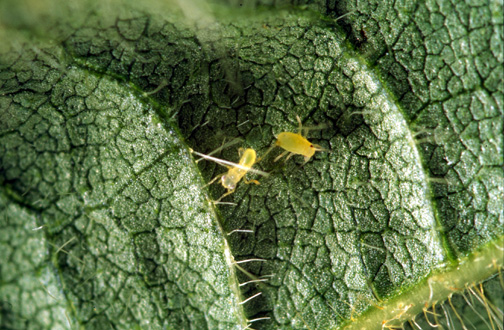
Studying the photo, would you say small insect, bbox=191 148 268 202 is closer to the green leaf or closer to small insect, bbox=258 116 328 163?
the green leaf

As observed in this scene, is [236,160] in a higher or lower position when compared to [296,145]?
higher

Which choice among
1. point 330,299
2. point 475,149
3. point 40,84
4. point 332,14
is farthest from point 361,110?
point 40,84

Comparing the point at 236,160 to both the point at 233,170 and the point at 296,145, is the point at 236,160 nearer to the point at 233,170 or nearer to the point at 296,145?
the point at 233,170

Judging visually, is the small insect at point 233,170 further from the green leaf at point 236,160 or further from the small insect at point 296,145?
the small insect at point 296,145

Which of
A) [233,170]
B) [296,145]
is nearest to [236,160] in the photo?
[233,170]

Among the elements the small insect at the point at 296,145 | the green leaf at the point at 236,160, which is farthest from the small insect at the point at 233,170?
the small insect at the point at 296,145
